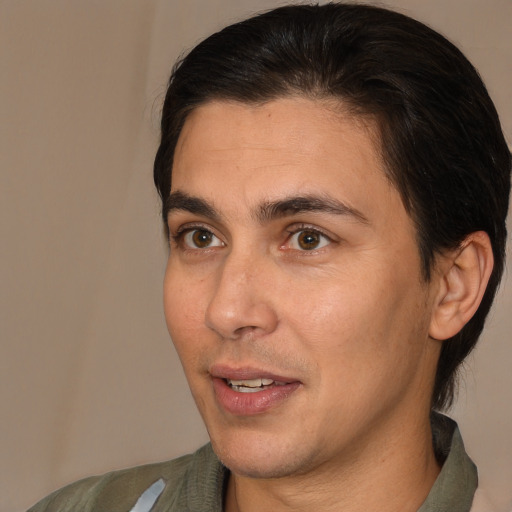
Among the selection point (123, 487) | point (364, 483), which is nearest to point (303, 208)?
point (364, 483)

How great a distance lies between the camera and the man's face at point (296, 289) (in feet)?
7.16

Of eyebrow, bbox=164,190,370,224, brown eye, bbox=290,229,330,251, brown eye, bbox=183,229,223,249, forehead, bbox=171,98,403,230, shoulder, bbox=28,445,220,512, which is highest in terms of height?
forehead, bbox=171,98,403,230

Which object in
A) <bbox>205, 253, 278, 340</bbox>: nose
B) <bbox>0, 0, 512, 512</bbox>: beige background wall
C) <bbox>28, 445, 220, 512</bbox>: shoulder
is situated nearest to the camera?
<bbox>205, 253, 278, 340</bbox>: nose

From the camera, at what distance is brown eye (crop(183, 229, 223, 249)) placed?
2336 mm

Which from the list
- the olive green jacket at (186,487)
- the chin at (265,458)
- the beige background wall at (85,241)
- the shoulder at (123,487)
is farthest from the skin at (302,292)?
the beige background wall at (85,241)

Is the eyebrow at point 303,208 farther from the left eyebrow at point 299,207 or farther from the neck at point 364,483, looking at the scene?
the neck at point 364,483

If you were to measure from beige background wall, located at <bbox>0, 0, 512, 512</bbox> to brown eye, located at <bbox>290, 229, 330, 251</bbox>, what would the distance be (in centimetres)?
134

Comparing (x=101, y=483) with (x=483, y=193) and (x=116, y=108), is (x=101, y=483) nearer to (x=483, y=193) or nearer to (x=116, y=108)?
(x=483, y=193)

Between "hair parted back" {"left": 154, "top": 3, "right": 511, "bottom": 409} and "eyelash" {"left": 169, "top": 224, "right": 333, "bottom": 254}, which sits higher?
"hair parted back" {"left": 154, "top": 3, "right": 511, "bottom": 409}

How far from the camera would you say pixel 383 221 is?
2236mm

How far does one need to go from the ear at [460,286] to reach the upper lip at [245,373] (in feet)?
1.04

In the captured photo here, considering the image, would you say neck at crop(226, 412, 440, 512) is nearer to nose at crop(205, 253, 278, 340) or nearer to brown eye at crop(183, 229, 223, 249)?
nose at crop(205, 253, 278, 340)

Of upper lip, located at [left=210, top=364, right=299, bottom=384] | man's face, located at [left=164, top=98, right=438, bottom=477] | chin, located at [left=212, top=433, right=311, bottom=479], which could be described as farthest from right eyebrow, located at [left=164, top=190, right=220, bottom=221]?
chin, located at [left=212, top=433, right=311, bottom=479]

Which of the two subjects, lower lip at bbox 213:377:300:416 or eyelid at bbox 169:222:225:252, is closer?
lower lip at bbox 213:377:300:416
